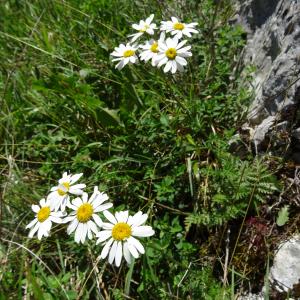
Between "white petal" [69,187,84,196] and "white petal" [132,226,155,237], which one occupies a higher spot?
"white petal" [69,187,84,196]

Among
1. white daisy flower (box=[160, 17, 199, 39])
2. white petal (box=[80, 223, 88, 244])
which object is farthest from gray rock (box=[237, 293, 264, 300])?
white daisy flower (box=[160, 17, 199, 39])

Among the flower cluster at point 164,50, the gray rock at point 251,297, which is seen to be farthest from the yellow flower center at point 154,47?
the gray rock at point 251,297

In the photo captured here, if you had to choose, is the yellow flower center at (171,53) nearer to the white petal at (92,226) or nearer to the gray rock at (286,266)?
the white petal at (92,226)

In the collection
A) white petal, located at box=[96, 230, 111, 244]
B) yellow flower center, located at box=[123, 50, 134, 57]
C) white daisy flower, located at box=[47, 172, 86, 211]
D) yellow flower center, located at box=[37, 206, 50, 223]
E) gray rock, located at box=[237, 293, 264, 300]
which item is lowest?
gray rock, located at box=[237, 293, 264, 300]

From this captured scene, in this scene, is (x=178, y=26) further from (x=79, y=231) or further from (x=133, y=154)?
(x=79, y=231)

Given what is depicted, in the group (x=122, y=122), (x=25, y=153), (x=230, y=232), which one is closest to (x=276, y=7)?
(x=122, y=122)

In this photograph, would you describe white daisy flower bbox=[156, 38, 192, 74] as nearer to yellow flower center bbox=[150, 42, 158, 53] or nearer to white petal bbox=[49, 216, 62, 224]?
yellow flower center bbox=[150, 42, 158, 53]

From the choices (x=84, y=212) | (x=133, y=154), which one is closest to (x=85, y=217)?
(x=84, y=212)

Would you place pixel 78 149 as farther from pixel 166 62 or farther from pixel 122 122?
pixel 166 62
